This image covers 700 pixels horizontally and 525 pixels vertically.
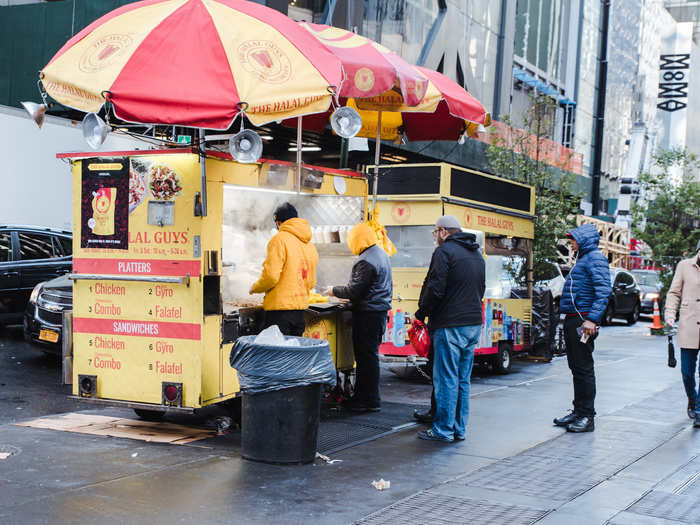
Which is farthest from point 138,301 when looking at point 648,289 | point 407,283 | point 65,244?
point 648,289

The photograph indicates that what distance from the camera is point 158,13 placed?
6.61 metres

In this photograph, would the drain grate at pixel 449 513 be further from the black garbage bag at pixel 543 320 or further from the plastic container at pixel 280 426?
the black garbage bag at pixel 543 320

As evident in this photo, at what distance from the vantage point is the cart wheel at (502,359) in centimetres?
1236

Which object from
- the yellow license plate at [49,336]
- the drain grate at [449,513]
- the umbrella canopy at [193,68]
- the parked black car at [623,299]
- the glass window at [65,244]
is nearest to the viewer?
the drain grate at [449,513]

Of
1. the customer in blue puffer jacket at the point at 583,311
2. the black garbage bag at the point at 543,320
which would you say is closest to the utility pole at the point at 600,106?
the black garbage bag at the point at 543,320

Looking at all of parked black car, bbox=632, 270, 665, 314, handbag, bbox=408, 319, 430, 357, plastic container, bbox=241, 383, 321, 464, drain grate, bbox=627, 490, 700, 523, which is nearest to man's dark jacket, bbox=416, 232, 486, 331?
handbag, bbox=408, 319, 430, 357

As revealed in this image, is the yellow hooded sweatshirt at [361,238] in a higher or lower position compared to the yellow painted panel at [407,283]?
higher

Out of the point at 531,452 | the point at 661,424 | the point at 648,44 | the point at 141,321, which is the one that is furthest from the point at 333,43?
the point at 648,44

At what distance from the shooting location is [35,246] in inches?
499

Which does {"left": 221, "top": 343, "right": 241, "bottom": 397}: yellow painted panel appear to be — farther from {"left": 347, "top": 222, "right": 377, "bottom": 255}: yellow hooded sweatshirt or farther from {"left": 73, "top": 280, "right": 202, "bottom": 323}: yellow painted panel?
{"left": 347, "top": 222, "right": 377, "bottom": 255}: yellow hooded sweatshirt

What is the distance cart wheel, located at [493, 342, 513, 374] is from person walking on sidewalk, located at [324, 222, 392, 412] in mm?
4144

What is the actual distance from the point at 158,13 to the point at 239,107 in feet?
4.42

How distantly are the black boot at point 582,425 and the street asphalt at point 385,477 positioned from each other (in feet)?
0.36

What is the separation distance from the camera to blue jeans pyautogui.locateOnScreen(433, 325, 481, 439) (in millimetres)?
7254
